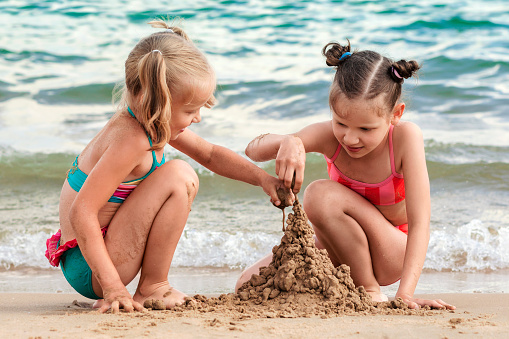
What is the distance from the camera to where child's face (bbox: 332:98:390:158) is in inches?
103

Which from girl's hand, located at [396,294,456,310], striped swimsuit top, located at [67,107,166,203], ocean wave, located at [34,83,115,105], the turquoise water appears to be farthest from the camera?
ocean wave, located at [34,83,115,105]

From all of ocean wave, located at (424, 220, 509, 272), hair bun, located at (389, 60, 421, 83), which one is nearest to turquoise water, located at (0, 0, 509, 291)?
ocean wave, located at (424, 220, 509, 272)

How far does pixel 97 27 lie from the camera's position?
10.8m

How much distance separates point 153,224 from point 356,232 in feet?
3.32

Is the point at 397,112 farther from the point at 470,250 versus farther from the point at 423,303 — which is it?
the point at 470,250

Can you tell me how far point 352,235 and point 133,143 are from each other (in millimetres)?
1188

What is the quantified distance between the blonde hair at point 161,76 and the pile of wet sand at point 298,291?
26.7 inches

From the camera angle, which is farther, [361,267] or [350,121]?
[361,267]

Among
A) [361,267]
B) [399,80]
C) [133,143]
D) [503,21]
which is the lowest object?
[361,267]

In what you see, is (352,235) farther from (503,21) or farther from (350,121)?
(503,21)

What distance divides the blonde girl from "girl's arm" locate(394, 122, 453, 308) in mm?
682

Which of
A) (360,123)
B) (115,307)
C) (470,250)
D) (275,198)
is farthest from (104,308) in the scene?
(470,250)

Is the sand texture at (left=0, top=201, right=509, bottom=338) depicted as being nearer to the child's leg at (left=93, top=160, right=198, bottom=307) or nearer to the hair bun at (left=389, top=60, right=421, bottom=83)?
the child's leg at (left=93, top=160, right=198, bottom=307)

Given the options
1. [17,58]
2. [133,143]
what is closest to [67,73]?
[17,58]
